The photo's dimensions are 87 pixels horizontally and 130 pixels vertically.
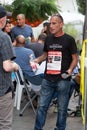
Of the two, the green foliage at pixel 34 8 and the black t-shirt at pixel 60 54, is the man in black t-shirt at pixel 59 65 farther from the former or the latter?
the green foliage at pixel 34 8

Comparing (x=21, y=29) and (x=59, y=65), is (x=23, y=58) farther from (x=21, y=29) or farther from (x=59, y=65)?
(x=21, y=29)

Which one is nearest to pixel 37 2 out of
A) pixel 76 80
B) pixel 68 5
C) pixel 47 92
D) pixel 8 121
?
pixel 76 80

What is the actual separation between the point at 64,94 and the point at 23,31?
4840 mm

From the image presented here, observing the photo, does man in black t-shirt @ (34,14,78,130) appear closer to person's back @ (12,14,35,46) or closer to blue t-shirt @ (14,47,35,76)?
blue t-shirt @ (14,47,35,76)

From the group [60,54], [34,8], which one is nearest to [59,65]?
[60,54]

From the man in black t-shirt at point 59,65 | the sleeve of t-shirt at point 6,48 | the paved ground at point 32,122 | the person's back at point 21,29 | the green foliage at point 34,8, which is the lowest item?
the paved ground at point 32,122

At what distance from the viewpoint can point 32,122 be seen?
7.29 metres

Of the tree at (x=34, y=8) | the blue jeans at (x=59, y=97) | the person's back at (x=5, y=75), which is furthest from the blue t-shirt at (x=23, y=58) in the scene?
the tree at (x=34, y=8)

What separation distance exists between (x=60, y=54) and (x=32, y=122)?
1.83 meters

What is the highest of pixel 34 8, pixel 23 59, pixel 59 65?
pixel 59 65

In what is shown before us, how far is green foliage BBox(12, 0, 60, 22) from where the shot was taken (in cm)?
1485

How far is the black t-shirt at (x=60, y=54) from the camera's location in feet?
19.4

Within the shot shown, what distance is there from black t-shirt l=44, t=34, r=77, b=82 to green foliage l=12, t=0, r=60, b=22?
351 inches

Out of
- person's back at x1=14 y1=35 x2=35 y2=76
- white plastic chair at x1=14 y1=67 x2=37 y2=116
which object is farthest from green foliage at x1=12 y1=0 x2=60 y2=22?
white plastic chair at x1=14 y1=67 x2=37 y2=116
